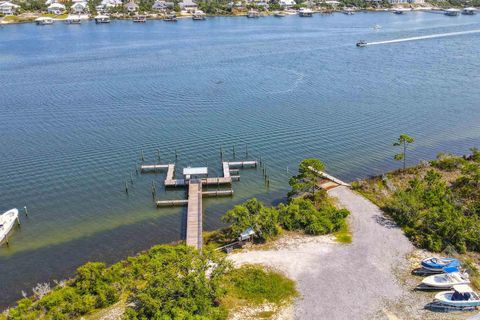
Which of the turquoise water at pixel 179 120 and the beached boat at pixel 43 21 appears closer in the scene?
the turquoise water at pixel 179 120

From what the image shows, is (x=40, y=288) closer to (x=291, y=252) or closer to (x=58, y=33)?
(x=291, y=252)

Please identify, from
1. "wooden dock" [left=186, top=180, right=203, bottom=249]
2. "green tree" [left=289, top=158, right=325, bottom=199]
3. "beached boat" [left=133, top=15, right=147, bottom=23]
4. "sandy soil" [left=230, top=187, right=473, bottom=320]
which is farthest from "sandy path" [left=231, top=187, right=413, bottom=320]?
"beached boat" [left=133, top=15, right=147, bottom=23]

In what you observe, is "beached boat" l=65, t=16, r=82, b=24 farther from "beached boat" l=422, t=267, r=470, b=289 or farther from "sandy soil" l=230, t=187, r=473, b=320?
"beached boat" l=422, t=267, r=470, b=289

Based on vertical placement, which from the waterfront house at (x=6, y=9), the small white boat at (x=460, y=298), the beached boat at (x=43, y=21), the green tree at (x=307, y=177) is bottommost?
the small white boat at (x=460, y=298)

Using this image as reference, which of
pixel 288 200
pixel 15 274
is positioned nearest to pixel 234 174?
pixel 288 200

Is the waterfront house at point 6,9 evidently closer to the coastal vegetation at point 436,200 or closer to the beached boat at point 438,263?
the coastal vegetation at point 436,200

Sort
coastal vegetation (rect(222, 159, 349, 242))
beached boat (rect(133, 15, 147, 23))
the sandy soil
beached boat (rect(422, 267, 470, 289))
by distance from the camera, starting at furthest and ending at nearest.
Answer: beached boat (rect(133, 15, 147, 23)) < coastal vegetation (rect(222, 159, 349, 242)) < beached boat (rect(422, 267, 470, 289)) < the sandy soil

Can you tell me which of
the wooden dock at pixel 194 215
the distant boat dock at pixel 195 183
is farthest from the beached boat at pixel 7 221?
the wooden dock at pixel 194 215
